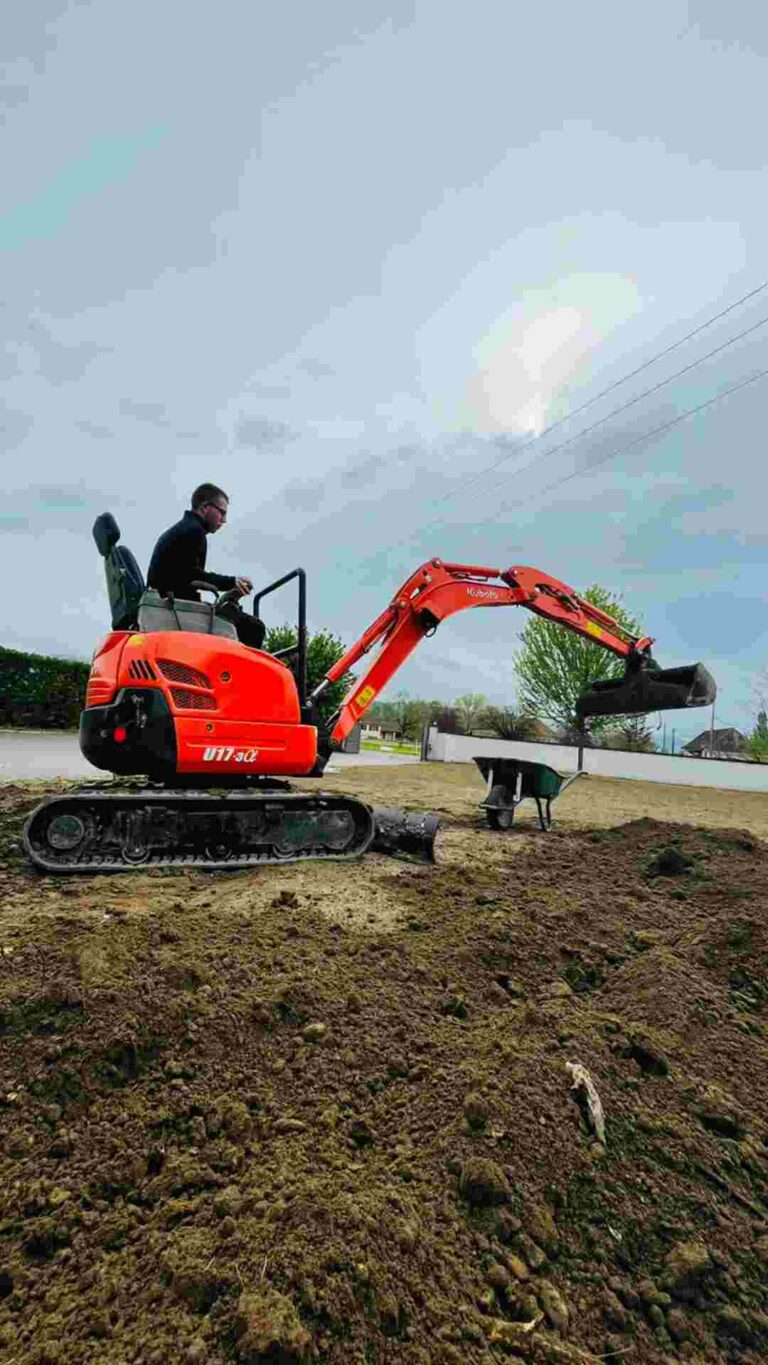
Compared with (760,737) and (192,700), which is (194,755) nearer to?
(192,700)

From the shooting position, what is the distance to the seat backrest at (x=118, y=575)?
4945 mm

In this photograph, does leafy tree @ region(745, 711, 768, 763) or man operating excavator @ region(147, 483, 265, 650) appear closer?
man operating excavator @ region(147, 483, 265, 650)

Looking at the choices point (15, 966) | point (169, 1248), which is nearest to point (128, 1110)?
point (169, 1248)

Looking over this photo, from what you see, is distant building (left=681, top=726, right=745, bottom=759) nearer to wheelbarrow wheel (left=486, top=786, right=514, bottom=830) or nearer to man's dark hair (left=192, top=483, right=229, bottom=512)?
wheelbarrow wheel (left=486, top=786, right=514, bottom=830)

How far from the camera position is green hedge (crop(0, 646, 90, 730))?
16328mm

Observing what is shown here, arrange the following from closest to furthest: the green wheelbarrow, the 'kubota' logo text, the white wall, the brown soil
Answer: the brown soil
the 'kubota' logo text
the green wheelbarrow
the white wall

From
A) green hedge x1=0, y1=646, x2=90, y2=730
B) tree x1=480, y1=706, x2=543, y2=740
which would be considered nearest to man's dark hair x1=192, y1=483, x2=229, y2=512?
green hedge x1=0, y1=646, x2=90, y2=730

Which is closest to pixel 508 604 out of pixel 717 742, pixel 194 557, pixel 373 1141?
pixel 194 557

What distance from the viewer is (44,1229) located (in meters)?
1.46

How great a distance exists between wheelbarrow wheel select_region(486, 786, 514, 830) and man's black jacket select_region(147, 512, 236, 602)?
4.22 meters

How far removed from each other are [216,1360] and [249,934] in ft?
6.78

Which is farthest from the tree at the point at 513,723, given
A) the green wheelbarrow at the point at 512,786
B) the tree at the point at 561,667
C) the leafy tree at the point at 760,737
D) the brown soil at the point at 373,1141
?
the brown soil at the point at 373,1141

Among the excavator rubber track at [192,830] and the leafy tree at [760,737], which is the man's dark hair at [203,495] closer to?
the excavator rubber track at [192,830]

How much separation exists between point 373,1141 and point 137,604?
162 inches
